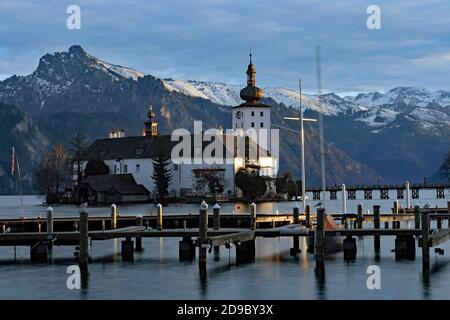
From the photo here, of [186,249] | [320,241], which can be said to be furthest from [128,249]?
[320,241]

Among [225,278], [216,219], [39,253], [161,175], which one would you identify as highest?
[161,175]

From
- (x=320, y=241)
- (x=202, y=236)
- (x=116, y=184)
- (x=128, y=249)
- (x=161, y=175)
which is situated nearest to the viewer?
(x=202, y=236)

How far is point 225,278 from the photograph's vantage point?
5200 cm

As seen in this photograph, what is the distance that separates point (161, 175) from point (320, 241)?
136413 millimetres

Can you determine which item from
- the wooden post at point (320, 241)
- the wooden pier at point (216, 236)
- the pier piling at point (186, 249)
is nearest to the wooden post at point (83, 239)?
the wooden pier at point (216, 236)

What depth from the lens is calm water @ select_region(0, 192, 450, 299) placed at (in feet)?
154

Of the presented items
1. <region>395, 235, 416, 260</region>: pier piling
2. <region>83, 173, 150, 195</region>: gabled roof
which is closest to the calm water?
<region>395, 235, 416, 260</region>: pier piling

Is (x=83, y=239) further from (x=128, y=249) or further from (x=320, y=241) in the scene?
(x=320, y=241)

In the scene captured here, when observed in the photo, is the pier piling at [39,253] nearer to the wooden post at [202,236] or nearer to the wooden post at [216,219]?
the wooden post at [216,219]

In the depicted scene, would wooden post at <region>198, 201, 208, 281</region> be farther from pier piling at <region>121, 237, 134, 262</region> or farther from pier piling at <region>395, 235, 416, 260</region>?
pier piling at <region>395, 235, 416, 260</region>

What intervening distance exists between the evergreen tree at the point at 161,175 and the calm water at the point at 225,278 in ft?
386

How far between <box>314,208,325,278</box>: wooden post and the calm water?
553 millimetres

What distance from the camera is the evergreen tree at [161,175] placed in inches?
7333
